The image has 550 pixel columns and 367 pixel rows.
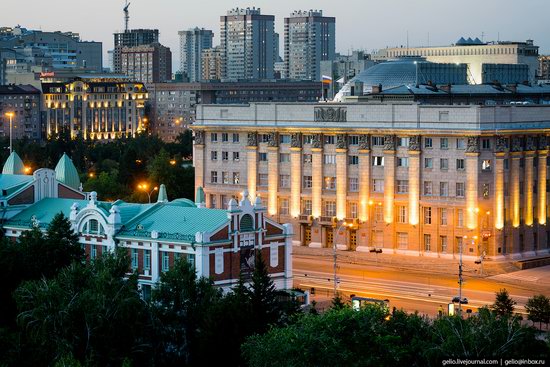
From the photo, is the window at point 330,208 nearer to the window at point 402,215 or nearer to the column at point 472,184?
the window at point 402,215

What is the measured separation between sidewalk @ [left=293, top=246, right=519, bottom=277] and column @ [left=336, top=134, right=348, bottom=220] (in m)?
3.77

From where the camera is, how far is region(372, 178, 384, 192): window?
13325cm

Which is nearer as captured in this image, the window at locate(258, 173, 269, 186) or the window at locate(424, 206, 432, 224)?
the window at locate(424, 206, 432, 224)

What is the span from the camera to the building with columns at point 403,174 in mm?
127125

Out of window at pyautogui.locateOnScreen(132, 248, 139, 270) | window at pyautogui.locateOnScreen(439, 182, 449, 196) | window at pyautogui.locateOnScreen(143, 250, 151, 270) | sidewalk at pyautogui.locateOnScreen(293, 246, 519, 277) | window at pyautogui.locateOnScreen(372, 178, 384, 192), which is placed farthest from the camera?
window at pyautogui.locateOnScreen(372, 178, 384, 192)

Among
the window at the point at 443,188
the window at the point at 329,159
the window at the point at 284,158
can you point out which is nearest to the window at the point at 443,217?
the window at the point at 443,188

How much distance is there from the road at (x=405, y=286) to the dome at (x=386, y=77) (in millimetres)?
36260

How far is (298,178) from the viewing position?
139125 millimetres

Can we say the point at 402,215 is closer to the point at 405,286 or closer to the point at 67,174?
the point at 405,286

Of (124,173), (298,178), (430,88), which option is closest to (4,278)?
(298,178)

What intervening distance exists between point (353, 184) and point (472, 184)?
12430mm

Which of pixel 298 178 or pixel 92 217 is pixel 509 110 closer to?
pixel 298 178

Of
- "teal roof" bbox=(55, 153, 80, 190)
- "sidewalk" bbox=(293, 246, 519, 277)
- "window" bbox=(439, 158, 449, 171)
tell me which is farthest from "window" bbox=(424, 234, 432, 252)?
"teal roof" bbox=(55, 153, 80, 190)

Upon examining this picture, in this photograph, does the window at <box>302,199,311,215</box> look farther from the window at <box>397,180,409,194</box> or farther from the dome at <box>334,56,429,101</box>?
the dome at <box>334,56,429,101</box>
